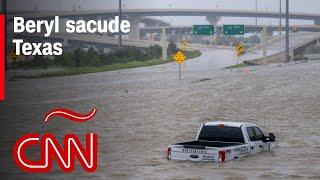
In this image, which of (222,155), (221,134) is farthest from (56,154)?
(222,155)

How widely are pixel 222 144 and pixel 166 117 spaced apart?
16.2m

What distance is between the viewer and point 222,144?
20047 mm

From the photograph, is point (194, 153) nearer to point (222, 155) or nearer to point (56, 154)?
point (222, 155)

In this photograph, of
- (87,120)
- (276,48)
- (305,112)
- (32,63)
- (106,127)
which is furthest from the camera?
(276,48)

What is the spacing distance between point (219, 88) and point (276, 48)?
92.0 m

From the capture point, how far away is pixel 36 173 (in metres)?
18.4

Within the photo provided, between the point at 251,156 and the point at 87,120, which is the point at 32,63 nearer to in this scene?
the point at 87,120

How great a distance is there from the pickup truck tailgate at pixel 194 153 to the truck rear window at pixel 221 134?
1.66 meters

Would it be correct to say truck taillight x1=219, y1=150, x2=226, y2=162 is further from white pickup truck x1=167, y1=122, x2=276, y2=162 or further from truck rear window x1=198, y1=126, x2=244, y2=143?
truck rear window x1=198, y1=126, x2=244, y2=143

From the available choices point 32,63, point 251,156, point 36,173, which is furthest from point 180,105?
point 32,63

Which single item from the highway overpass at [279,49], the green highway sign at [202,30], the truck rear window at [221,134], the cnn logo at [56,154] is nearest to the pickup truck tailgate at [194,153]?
Result: the truck rear window at [221,134]

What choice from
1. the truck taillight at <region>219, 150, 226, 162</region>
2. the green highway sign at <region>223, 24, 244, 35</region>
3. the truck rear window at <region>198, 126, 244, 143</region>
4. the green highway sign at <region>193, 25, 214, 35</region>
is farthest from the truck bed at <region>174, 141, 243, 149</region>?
the green highway sign at <region>223, 24, 244, 35</region>

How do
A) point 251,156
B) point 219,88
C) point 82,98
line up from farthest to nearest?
point 219,88 < point 82,98 < point 251,156

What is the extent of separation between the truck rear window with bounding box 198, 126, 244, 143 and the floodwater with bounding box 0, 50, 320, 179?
34.3 inches
